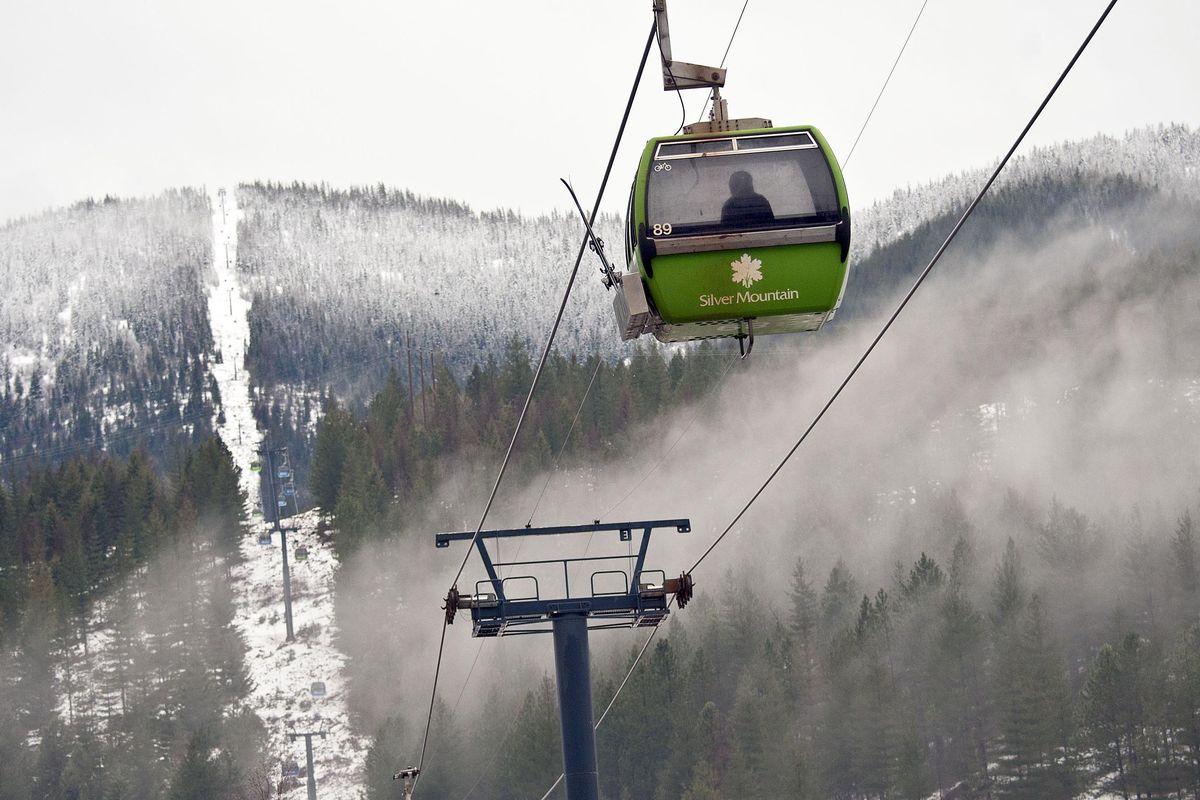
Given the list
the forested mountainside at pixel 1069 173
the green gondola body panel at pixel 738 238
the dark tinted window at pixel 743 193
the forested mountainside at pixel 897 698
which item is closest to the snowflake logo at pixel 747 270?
the green gondola body panel at pixel 738 238

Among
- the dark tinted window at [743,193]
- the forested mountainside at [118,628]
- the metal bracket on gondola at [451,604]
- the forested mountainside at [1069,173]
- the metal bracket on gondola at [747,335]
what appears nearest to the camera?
the dark tinted window at [743,193]

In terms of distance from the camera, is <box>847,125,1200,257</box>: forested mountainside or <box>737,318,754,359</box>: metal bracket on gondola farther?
<box>847,125,1200,257</box>: forested mountainside

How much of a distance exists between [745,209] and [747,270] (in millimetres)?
551

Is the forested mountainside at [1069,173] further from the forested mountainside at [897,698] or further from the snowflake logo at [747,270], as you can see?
the snowflake logo at [747,270]

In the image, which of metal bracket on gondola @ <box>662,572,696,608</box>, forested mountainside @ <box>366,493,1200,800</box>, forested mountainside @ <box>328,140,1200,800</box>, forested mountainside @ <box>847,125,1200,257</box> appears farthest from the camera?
forested mountainside @ <box>847,125,1200,257</box>

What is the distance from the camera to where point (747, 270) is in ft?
45.5

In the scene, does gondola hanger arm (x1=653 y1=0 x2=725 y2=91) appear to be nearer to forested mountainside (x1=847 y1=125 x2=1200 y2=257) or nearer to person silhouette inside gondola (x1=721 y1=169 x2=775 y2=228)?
person silhouette inside gondola (x1=721 y1=169 x2=775 y2=228)

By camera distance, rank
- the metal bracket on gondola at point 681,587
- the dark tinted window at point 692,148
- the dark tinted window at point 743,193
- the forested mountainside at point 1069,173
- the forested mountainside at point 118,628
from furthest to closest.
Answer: the forested mountainside at point 1069,173 → the forested mountainside at point 118,628 → the metal bracket on gondola at point 681,587 → the dark tinted window at point 692,148 → the dark tinted window at point 743,193

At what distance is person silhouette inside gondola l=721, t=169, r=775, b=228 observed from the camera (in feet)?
45.6

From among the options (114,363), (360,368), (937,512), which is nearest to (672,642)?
(937,512)

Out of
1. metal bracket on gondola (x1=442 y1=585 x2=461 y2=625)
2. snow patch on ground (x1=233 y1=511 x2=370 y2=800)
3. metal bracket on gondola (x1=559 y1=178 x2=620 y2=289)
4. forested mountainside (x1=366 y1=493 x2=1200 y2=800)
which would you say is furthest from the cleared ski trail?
metal bracket on gondola (x1=559 y1=178 x2=620 y2=289)

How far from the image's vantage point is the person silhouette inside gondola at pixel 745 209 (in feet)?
45.6

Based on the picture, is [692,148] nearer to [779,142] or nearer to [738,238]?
[779,142]

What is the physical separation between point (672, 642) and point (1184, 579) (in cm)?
3143
